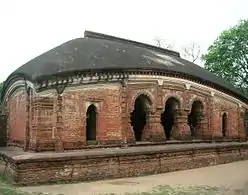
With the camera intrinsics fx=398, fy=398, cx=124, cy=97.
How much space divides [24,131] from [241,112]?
41.5 feet

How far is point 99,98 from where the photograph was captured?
14070 mm

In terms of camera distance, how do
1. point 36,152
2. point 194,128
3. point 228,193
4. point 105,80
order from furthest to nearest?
point 194,128
point 105,80
point 36,152
point 228,193

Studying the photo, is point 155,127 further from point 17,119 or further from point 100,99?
point 17,119

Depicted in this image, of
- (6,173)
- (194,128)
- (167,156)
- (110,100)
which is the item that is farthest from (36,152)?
(194,128)

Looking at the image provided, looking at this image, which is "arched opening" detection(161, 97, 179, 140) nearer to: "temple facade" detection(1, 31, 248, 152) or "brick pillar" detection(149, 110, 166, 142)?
"temple facade" detection(1, 31, 248, 152)

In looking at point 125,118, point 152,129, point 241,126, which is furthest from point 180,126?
point 241,126

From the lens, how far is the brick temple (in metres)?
12.8

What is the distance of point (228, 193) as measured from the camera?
9.90 m

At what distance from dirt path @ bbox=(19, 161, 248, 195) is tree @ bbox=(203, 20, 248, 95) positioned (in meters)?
19.2

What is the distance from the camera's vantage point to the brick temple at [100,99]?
42.0 feet

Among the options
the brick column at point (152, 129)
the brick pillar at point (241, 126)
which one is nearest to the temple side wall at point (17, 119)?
the brick column at point (152, 129)

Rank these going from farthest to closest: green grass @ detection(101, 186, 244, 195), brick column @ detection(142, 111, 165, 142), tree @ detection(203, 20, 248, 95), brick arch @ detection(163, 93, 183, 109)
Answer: tree @ detection(203, 20, 248, 95) → brick arch @ detection(163, 93, 183, 109) → brick column @ detection(142, 111, 165, 142) → green grass @ detection(101, 186, 244, 195)

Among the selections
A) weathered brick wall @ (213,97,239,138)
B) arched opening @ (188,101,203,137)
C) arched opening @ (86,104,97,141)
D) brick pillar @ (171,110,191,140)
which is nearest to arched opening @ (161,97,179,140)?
brick pillar @ (171,110,191,140)

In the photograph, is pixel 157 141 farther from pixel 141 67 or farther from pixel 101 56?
pixel 101 56
